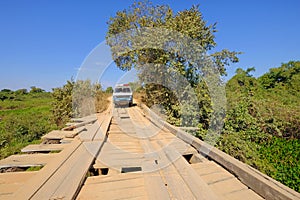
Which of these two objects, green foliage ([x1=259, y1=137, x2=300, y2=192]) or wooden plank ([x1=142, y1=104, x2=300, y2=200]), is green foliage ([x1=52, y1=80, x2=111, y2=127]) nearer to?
wooden plank ([x1=142, y1=104, x2=300, y2=200])

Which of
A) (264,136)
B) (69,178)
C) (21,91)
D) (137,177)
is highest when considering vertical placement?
(21,91)

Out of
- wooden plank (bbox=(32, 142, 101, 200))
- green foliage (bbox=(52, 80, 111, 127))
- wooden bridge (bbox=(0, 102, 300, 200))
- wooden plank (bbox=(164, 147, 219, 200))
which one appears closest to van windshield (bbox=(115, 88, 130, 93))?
green foliage (bbox=(52, 80, 111, 127))

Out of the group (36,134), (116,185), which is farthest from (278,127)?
(36,134)

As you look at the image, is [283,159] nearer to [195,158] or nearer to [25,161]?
[195,158]

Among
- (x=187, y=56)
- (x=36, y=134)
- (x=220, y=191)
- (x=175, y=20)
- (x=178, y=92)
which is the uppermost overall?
(x=175, y=20)

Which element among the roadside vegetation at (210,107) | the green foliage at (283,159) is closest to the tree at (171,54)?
the roadside vegetation at (210,107)

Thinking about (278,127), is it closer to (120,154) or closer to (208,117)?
(208,117)

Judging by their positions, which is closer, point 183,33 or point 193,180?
point 193,180

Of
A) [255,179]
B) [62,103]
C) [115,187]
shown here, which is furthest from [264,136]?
[62,103]

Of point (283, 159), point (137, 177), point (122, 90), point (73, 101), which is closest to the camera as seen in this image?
point (137, 177)

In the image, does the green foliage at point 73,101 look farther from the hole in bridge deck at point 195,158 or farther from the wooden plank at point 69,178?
the hole in bridge deck at point 195,158

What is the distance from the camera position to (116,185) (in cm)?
182

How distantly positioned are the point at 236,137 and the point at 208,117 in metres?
1.34

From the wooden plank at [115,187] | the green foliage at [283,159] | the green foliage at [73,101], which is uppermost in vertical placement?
the green foliage at [73,101]
